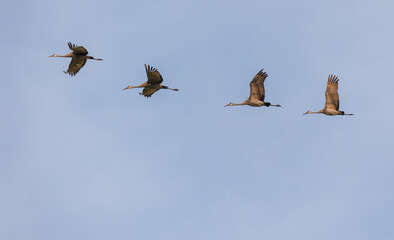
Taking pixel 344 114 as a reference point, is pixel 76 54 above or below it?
above

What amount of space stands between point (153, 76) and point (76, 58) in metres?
6.22

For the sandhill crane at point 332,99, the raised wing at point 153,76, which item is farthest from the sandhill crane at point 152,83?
→ the sandhill crane at point 332,99

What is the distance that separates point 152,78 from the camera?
57938 mm

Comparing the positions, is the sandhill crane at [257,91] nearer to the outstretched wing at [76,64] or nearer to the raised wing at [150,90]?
the raised wing at [150,90]

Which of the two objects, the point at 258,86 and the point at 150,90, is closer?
the point at 258,86

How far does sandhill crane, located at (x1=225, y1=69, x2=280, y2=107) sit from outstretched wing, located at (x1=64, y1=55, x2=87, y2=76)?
12.4 metres

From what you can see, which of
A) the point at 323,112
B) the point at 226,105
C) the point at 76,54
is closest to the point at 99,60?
the point at 76,54

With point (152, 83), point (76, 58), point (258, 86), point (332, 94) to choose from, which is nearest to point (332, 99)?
point (332, 94)

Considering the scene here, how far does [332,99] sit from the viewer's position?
55875mm

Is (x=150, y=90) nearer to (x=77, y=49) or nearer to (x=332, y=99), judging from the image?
(x=77, y=49)

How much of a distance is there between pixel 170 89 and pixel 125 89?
564cm

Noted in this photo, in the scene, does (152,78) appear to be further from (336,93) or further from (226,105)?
(336,93)

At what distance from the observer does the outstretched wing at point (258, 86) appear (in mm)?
55375

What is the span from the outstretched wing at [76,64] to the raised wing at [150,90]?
16.1 feet
